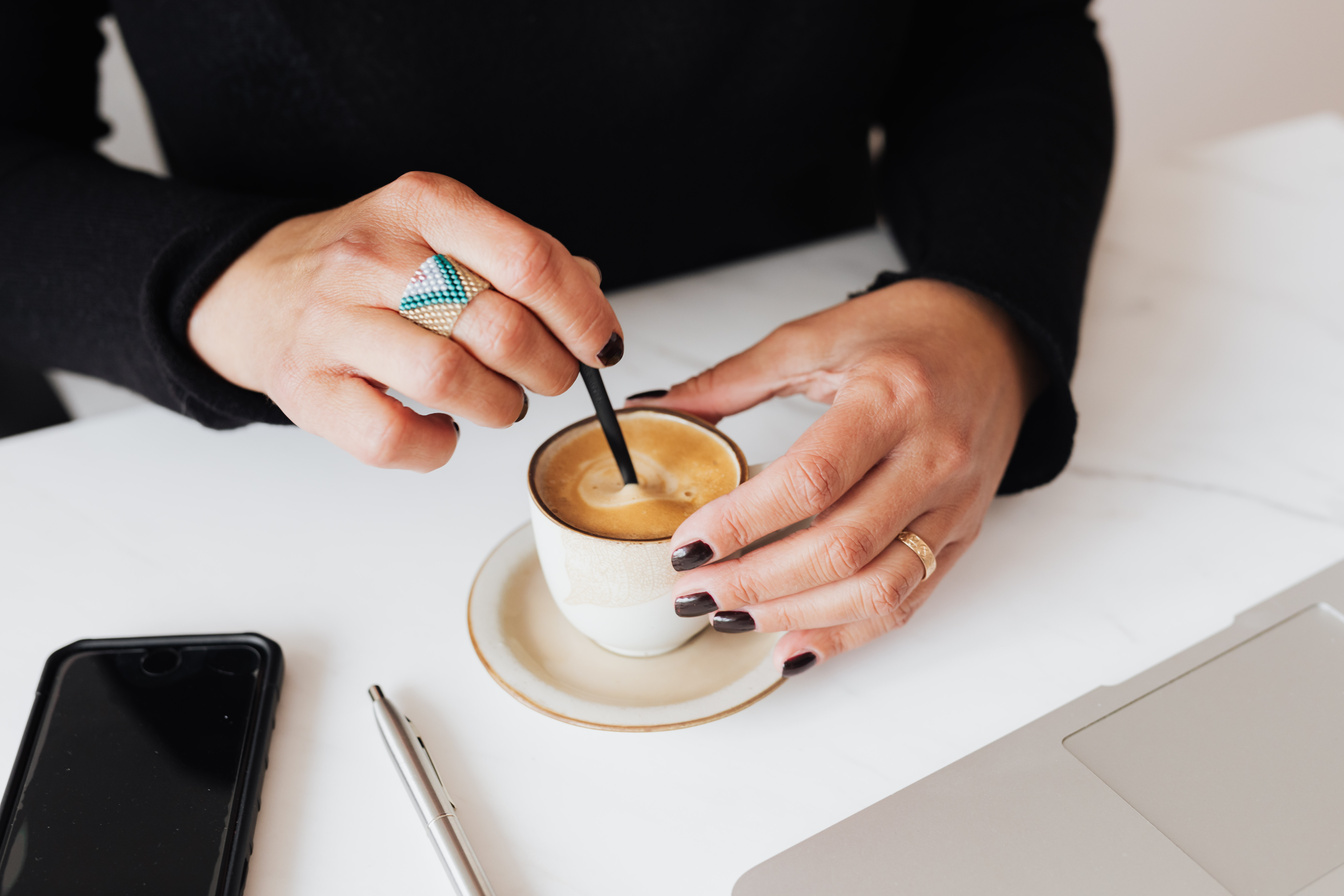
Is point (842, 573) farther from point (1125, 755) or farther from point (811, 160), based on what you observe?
point (811, 160)

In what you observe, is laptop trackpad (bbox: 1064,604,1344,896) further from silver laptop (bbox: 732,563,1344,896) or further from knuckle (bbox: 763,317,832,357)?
knuckle (bbox: 763,317,832,357)

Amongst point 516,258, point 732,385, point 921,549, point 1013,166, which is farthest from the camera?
point 1013,166

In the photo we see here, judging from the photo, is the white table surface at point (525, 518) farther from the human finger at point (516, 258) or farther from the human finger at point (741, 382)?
the human finger at point (516, 258)

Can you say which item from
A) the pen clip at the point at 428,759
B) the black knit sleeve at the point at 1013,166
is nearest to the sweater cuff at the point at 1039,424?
the black knit sleeve at the point at 1013,166

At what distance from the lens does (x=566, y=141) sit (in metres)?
0.96

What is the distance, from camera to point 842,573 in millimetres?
581

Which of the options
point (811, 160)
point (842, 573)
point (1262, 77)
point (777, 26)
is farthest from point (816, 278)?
point (1262, 77)

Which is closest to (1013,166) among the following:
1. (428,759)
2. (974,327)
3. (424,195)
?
(974,327)

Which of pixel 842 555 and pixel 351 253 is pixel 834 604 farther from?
pixel 351 253

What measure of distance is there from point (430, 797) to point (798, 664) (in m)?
0.24

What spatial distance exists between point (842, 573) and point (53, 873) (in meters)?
0.47

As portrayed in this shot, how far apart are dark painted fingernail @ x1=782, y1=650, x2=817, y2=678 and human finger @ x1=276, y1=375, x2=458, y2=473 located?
256mm

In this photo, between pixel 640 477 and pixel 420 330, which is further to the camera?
pixel 640 477

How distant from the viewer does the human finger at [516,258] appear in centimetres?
52
